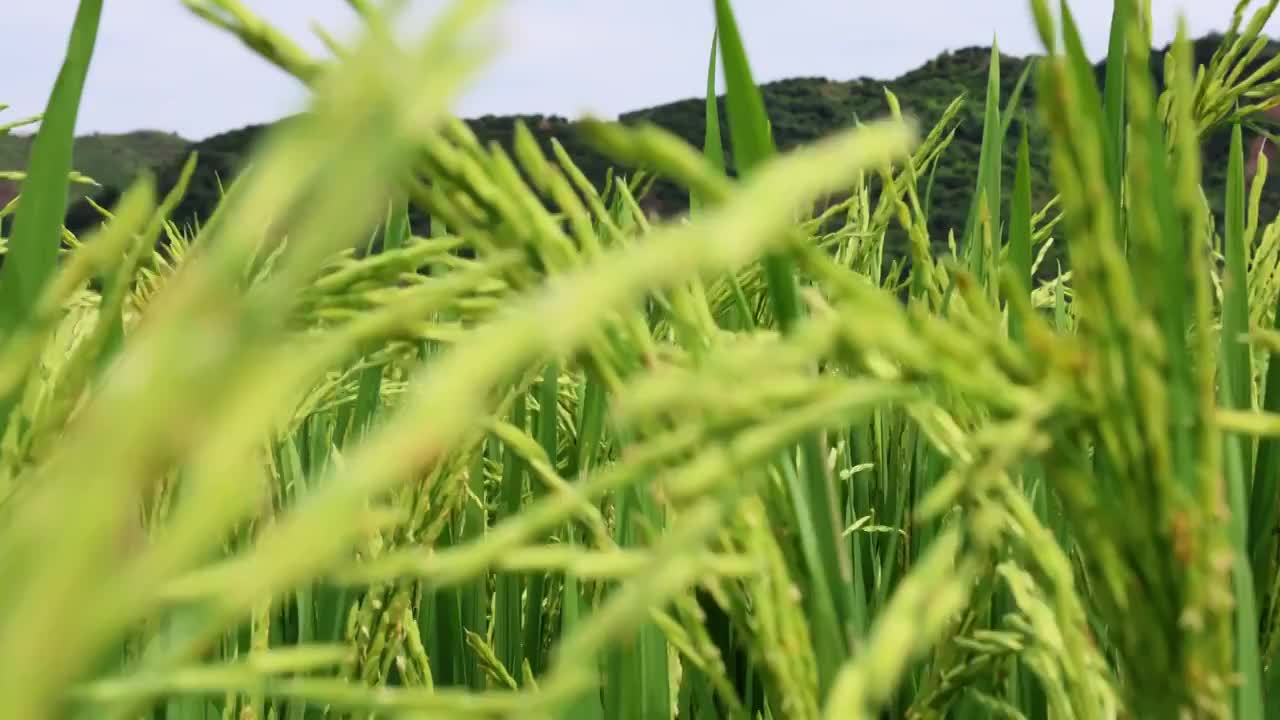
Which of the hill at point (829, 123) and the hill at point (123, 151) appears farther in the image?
the hill at point (123, 151)

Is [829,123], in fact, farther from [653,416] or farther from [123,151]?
[653,416]

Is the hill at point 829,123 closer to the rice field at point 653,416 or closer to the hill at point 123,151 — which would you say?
the hill at point 123,151

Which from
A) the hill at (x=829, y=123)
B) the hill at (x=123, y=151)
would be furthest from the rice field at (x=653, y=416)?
the hill at (x=123, y=151)

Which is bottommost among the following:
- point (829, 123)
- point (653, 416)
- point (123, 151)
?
point (653, 416)

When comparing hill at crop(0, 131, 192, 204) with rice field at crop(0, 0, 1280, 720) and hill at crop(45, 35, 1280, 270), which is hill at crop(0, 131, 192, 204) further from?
rice field at crop(0, 0, 1280, 720)

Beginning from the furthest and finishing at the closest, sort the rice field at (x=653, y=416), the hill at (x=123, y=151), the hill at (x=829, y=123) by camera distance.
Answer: the hill at (x=123, y=151)
the hill at (x=829, y=123)
the rice field at (x=653, y=416)

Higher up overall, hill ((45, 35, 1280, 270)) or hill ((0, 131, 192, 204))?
hill ((0, 131, 192, 204))

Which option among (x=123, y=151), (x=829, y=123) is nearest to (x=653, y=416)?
(x=829, y=123)

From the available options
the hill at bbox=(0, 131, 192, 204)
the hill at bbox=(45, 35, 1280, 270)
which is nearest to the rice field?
the hill at bbox=(45, 35, 1280, 270)

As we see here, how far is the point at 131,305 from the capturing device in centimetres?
102

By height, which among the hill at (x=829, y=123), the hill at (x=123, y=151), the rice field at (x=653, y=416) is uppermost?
the hill at (x=123, y=151)

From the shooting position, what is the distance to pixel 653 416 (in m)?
0.44

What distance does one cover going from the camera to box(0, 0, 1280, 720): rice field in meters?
0.18

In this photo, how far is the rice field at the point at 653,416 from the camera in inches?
7.2
